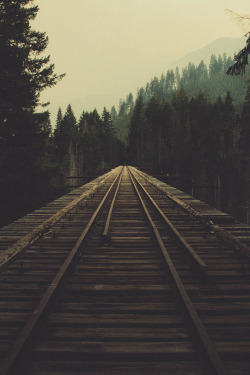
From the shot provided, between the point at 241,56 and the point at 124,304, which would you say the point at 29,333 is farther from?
the point at 241,56

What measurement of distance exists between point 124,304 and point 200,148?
6977 cm

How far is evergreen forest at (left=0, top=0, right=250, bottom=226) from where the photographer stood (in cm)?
1404

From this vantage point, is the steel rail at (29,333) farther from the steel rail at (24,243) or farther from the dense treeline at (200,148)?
the dense treeline at (200,148)

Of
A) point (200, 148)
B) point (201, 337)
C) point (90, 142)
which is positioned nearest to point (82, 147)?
point (90, 142)

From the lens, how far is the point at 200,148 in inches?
2756

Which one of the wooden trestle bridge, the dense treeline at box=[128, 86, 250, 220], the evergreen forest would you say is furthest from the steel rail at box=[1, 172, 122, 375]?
the dense treeline at box=[128, 86, 250, 220]

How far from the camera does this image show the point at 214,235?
678 cm

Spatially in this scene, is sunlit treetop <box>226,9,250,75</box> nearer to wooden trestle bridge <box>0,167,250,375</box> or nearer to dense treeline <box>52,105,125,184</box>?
wooden trestle bridge <box>0,167,250,375</box>

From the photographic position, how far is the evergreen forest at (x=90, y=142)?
14.0m

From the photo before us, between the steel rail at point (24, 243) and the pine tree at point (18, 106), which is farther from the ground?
the pine tree at point (18, 106)

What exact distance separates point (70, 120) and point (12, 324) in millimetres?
90834

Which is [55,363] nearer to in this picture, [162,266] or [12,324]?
[12,324]

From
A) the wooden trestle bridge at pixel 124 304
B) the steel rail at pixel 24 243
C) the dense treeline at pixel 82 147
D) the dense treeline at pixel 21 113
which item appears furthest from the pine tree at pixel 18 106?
the dense treeline at pixel 82 147

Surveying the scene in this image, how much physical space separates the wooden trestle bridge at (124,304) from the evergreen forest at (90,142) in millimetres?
4458
